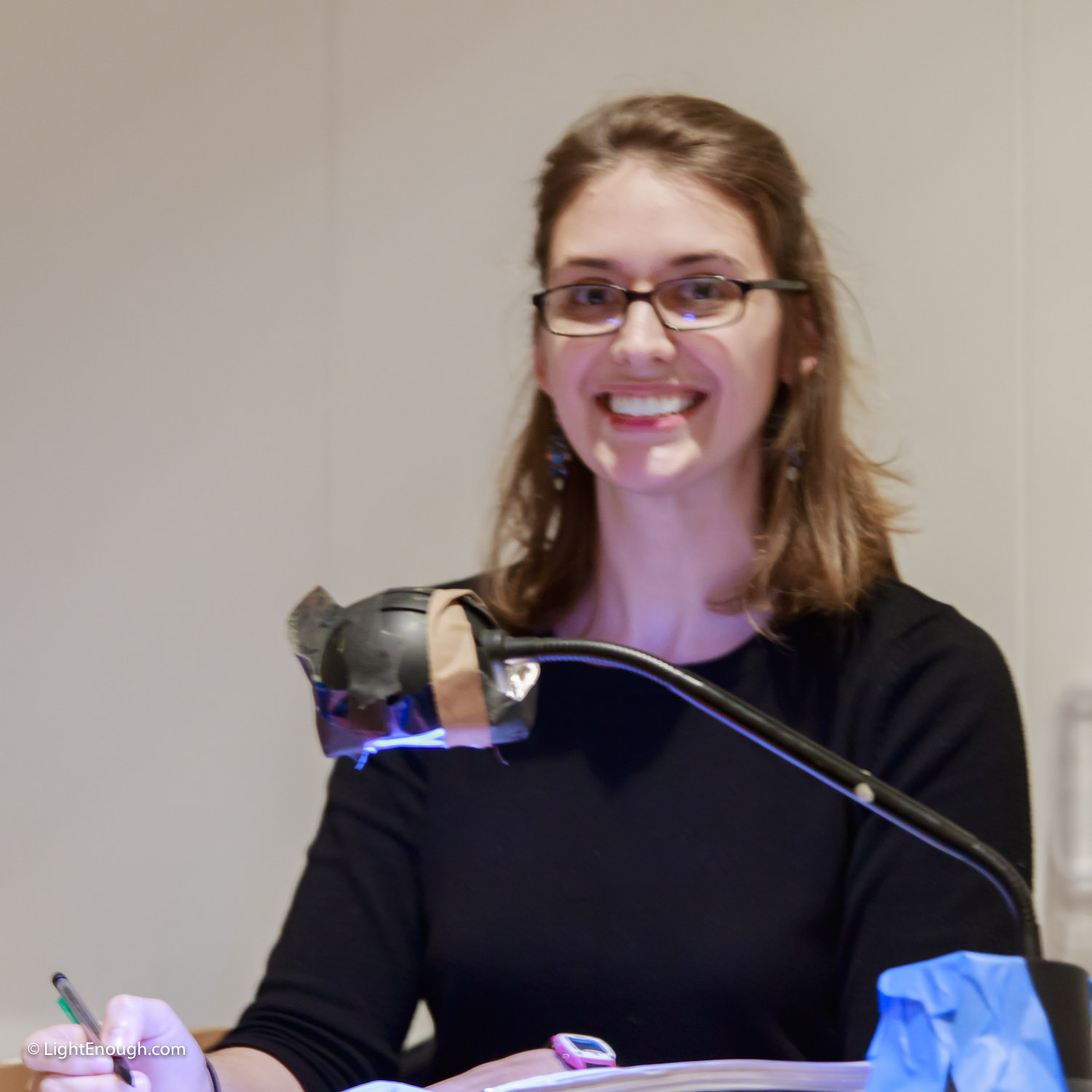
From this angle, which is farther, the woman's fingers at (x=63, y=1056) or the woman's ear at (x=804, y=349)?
the woman's ear at (x=804, y=349)

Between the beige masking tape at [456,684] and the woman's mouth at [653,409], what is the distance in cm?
57

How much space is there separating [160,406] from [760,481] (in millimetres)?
915

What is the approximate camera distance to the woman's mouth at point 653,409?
1.15m

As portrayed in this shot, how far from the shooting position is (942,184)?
1.51 metres

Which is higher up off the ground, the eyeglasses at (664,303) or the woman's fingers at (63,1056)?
the eyeglasses at (664,303)

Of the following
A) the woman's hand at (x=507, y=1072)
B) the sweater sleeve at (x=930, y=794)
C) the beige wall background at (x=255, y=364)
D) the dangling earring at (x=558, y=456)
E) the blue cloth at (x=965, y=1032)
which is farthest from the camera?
the beige wall background at (x=255, y=364)

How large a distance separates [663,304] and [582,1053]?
0.67 meters

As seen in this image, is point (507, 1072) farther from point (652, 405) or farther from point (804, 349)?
point (804, 349)

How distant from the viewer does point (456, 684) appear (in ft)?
2.00

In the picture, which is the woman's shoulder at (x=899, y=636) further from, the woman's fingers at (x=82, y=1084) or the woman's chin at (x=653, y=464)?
the woman's fingers at (x=82, y=1084)

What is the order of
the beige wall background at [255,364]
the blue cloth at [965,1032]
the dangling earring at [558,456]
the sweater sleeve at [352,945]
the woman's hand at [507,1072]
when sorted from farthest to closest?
the beige wall background at [255,364]
the dangling earring at [558,456]
the sweater sleeve at [352,945]
the woman's hand at [507,1072]
the blue cloth at [965,1032]

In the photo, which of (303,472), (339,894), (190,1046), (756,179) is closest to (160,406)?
(303,472)

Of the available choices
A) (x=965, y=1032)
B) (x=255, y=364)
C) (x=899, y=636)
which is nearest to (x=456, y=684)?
(x=965, y=1032)

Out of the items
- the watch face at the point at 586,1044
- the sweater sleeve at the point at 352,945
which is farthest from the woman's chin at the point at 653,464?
the watch face at the point at 586,1044
